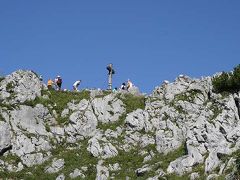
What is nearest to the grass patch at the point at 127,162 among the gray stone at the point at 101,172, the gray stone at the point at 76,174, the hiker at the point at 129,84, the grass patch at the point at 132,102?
the gray stone at the point at 101,172

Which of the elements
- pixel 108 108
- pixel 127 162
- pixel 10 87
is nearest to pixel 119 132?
pixel 108 108

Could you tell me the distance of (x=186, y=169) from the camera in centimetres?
4144

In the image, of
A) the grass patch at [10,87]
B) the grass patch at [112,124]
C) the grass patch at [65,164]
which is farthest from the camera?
the grass patch at [10,87]

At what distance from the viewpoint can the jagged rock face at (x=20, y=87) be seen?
5378cm

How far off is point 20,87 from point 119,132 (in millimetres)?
12451

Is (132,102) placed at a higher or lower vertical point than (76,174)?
higher

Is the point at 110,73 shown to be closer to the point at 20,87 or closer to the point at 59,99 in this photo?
the point at 59,99

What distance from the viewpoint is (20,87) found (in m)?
54.9

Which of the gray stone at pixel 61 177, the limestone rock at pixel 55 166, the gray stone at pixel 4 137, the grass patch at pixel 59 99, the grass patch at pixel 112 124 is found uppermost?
the grass patch at pixel 59 99

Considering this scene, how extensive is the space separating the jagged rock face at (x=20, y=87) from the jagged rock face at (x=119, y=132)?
0.11 meters

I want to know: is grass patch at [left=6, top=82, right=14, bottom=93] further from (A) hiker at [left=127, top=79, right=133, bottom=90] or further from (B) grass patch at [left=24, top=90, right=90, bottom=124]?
(A) hiker at [left=127, top=79, right=133, bottom=90]

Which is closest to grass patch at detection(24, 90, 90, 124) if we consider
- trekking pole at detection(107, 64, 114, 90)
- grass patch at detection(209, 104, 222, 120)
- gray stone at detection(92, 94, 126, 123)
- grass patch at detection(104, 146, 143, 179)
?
gray stone at detection(92, 94, 126, 123)

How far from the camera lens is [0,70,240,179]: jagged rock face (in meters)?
43.4

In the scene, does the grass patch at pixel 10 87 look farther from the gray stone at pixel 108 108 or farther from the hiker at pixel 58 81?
the gray stone at pixel 108 108
